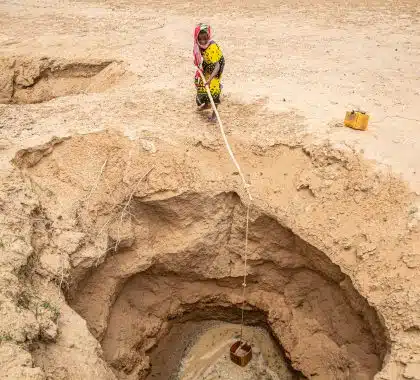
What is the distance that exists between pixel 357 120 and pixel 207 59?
192 cm

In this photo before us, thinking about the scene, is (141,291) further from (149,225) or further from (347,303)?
(347,303)

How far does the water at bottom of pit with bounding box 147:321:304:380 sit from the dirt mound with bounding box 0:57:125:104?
4524 mm

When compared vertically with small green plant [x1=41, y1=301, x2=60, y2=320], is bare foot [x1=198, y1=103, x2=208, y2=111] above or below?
above

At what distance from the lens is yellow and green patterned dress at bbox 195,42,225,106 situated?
5125 millimetres

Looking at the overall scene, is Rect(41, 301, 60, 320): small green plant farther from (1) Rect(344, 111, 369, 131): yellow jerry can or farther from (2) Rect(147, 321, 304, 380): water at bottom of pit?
(1) Rect(344, 111, 369, 131): yellow jerry can

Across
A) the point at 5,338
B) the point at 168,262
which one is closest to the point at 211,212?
the point at 168,262

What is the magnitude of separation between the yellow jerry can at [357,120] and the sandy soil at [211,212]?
13cm

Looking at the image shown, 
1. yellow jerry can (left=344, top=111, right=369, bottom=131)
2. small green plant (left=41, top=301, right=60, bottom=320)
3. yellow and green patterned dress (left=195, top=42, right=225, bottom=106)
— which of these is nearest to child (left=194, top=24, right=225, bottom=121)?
yellow and green patterned dress (left=195, top=42, right=225, bottom=106)

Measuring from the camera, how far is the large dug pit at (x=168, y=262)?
4.70m

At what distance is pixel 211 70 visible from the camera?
5297 millimetres

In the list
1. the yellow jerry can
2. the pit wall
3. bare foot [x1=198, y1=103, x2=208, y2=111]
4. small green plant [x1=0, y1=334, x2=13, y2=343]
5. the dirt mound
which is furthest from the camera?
the dirt mound

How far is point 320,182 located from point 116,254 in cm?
253

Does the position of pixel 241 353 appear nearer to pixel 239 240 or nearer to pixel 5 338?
pixel 239 240

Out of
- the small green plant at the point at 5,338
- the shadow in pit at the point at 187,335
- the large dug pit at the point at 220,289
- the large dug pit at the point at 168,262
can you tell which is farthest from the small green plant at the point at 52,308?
the shadow in pit at the point at 187,335
